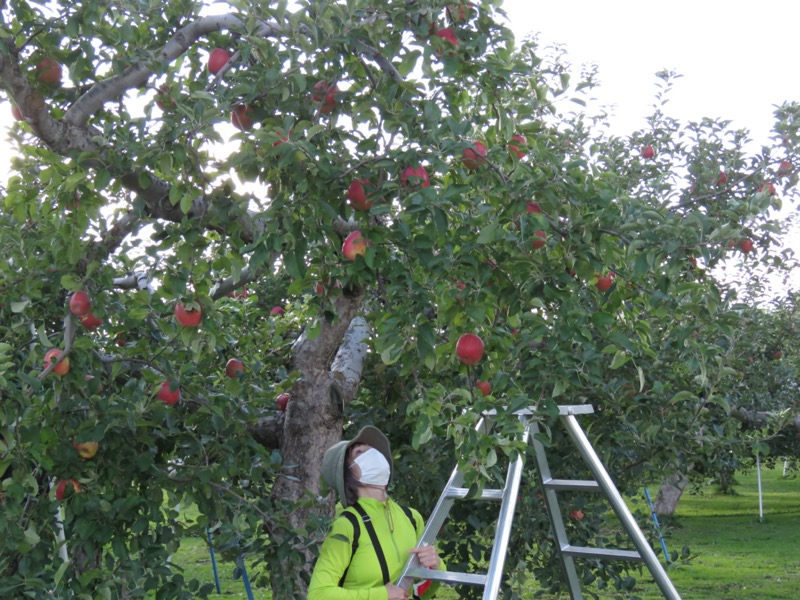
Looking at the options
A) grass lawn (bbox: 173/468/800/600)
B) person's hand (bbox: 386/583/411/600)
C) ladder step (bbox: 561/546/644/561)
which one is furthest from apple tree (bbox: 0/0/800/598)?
grass lawn (bbox: 173/468/800/600)

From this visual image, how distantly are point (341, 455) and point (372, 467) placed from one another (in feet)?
0.37

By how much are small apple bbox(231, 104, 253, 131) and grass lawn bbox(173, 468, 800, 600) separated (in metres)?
3.25

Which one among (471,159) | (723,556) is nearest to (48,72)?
(471,159)

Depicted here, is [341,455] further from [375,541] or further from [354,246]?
[354,246]

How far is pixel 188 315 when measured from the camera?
2709 mm

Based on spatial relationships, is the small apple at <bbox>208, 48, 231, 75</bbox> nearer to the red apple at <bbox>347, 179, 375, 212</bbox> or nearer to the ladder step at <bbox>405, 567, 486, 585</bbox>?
the red apple at <bbox>347, 179, 375, 212</bbox>

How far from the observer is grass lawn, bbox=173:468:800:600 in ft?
30.3

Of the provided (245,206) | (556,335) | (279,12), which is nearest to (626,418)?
(556,335)

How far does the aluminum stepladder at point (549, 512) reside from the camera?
2713 mm

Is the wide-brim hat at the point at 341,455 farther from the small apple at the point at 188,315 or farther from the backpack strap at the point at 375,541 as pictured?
the small apple at the point at 188,315

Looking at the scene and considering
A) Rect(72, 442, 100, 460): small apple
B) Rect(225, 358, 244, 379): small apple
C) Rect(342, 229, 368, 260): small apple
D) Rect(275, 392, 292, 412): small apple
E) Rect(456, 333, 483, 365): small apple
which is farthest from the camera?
Rect(275, 392, 292, 412): small apple

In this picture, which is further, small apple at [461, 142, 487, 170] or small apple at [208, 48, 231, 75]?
small apple at [208, 48, 231, 75]

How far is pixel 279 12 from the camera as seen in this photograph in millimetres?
2453

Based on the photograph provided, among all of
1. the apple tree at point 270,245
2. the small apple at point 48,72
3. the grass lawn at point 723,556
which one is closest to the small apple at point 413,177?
the apple tree at point 270,245
